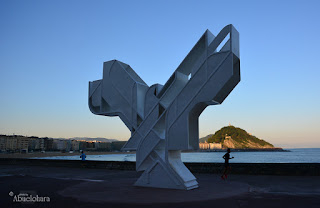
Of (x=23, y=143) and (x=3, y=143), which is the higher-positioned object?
(x=3, y=143)

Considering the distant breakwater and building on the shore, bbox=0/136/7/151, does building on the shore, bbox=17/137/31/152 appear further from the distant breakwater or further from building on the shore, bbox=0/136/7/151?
the distant breakwater

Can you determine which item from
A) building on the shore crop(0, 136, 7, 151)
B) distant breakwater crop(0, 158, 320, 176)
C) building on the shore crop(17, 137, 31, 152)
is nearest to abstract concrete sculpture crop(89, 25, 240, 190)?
distant breakwater crop(0, 158, 320, 176)


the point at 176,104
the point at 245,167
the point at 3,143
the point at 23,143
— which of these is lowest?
the point at 23,143

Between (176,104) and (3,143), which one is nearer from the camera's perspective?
(176,104)

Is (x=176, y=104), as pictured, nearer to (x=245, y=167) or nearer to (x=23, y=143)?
(x=245, y=167)

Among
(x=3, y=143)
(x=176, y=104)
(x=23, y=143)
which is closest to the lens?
(x=176, y=104)

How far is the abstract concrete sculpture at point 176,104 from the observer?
29.9 feet

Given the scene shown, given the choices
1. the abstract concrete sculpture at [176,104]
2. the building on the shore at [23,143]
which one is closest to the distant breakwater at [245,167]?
the abstract concrete sculpture at [176,104]

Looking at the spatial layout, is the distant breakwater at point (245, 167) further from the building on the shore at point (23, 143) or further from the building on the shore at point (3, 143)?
the building on the shore at point (23, 143)

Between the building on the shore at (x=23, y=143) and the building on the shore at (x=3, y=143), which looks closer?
the building on the shore at (x=3, y=143)

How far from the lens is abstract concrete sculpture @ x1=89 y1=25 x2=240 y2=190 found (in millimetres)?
9109

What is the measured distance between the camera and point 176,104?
32.4ft

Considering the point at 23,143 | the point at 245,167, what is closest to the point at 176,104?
the point at 245,167

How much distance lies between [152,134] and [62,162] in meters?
13.5
